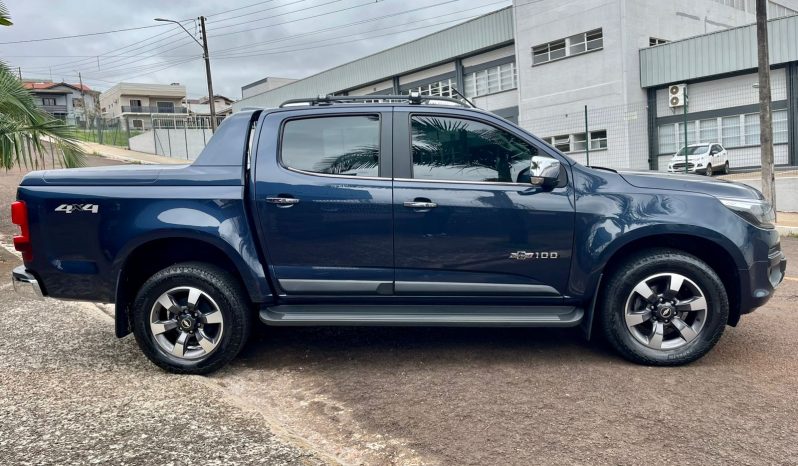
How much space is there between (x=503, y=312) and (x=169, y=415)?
7.19 feet

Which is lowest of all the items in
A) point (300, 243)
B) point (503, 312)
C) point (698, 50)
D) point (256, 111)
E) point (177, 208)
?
point (503, 312)

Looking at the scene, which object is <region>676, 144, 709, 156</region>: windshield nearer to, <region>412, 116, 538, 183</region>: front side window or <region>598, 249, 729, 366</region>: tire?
<region>598, 249, 729, 366</region>: tire

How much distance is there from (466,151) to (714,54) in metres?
24.8

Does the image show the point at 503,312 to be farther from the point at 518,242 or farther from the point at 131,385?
the point at 131,385

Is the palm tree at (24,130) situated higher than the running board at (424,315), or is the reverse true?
the palm tree at (24,130)

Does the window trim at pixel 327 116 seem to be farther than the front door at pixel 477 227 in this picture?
Yes

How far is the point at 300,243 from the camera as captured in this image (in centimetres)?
413

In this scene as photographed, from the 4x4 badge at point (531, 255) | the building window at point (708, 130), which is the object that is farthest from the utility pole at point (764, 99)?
the building window at point (708, 130)

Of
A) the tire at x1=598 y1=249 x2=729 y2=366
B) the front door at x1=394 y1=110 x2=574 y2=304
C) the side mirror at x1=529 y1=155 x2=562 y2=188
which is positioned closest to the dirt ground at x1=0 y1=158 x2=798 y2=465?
the tire at x1=598 y1=249 x2=729 y2=366

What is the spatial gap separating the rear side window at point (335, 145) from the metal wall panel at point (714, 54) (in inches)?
962

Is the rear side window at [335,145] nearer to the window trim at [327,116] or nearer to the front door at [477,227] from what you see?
the window trim at [327,116]

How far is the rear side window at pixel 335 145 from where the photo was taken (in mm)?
4223

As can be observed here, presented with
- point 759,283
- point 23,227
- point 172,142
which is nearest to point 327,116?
point 23,227

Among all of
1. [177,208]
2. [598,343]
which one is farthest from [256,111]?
[598,343]
